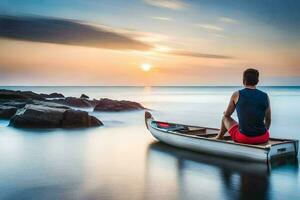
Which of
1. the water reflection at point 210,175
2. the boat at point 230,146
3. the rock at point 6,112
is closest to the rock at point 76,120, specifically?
the rock at point 6,112

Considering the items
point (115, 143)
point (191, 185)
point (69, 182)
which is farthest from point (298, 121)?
point (69, 182)

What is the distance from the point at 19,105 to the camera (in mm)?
18047

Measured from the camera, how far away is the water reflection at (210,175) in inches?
227

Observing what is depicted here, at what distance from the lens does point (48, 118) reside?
1374cm

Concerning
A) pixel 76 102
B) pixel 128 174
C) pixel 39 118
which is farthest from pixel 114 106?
pixel 128 174

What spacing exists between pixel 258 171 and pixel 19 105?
14.2m

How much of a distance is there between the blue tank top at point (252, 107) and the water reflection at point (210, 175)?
0.90 m

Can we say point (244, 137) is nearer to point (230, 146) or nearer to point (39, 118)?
point (230, 146)

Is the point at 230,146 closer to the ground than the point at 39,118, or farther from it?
closer to the ground

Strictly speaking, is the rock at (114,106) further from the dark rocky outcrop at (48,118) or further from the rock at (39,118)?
the rock at (39,118)

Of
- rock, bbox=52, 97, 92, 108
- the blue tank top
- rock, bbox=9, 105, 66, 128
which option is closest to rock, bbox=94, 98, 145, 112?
rock, bbox=52, 97, 92, 108

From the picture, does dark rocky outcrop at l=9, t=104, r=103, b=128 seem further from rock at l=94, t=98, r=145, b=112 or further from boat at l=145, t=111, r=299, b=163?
rock at l=94, t=98, r=145, b=112

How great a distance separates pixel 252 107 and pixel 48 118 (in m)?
9.19

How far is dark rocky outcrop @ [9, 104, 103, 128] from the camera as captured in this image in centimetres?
1368
